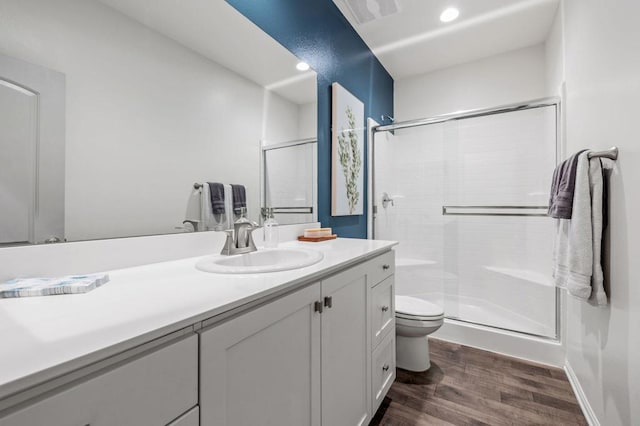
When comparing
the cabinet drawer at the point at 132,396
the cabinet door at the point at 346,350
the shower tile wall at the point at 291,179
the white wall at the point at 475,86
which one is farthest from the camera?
the white wall at the point at 475,86

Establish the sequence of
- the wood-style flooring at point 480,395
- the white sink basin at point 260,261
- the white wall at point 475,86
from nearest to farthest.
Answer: the white sink basin at point 260,261
the wood-style flooring at point 480,395
the white wall at point 475,86

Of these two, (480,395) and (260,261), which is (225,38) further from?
(480,395)

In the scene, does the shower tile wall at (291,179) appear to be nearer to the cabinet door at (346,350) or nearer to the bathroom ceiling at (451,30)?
the cabinet door at (346,350)

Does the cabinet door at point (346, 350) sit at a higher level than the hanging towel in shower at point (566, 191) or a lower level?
lower

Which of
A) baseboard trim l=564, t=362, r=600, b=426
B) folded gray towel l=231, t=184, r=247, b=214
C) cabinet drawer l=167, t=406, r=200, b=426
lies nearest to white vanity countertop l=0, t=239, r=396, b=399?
cabinet drawer l=167, t=406, r=200, b=426

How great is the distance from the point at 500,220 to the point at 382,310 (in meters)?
1.59

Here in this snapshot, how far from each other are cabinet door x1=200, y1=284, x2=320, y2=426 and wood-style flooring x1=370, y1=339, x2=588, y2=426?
0.80 metres

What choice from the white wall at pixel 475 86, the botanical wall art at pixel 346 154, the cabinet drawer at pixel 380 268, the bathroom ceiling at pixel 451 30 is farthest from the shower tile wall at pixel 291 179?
the white wall at pixel 475 86

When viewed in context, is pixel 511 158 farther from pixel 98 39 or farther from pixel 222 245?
pixel 98 39

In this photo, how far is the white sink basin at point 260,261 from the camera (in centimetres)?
90

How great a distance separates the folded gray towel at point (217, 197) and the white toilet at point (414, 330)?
1.23m

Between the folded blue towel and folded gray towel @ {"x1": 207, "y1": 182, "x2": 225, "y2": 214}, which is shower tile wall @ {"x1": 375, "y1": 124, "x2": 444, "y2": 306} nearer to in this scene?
folded gray towel @ {"x1": 207, "y1": 182, "x2": 225, "y2": 214}

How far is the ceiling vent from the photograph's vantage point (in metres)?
1.93

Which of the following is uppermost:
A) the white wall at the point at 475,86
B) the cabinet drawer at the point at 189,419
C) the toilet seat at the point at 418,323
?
the white wall at the point at 475,86
